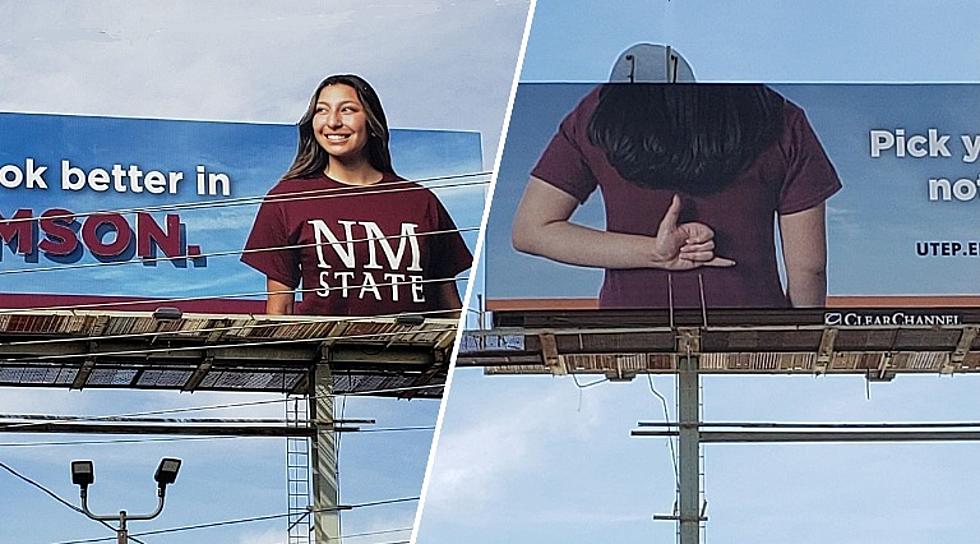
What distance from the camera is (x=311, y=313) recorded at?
12227 mm

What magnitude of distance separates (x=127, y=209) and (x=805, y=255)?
379 cm

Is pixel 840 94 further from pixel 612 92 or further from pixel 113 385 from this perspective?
pixel 113 385

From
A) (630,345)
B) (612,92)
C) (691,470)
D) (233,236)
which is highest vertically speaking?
(612,92)

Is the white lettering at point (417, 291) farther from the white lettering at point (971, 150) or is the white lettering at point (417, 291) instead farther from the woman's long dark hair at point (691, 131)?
the white lettering at point (971, 150)

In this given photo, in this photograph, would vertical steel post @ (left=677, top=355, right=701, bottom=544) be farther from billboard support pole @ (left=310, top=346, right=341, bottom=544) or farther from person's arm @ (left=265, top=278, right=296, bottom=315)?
person's arm @ (left=265, top=278, right=296, bottom=315)

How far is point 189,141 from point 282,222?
0.77 m

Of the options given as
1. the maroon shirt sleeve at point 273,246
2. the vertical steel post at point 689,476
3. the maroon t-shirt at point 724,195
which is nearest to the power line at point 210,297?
the maroon shirt sleeve at point 273,246

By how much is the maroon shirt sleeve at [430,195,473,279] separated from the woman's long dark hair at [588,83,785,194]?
1105 millimetres

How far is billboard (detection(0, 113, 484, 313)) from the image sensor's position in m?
11.7

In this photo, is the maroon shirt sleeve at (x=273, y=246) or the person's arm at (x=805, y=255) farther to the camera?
the maroon shirt sleeve at (x=273, y=246)

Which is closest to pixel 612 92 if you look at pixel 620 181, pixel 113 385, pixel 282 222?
pixel 620 181

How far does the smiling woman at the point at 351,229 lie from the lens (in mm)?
12406

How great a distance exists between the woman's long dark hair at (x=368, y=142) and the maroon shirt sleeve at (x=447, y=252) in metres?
0.43

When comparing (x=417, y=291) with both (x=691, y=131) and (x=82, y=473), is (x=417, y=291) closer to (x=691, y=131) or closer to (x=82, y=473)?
(x=691, y=131)
